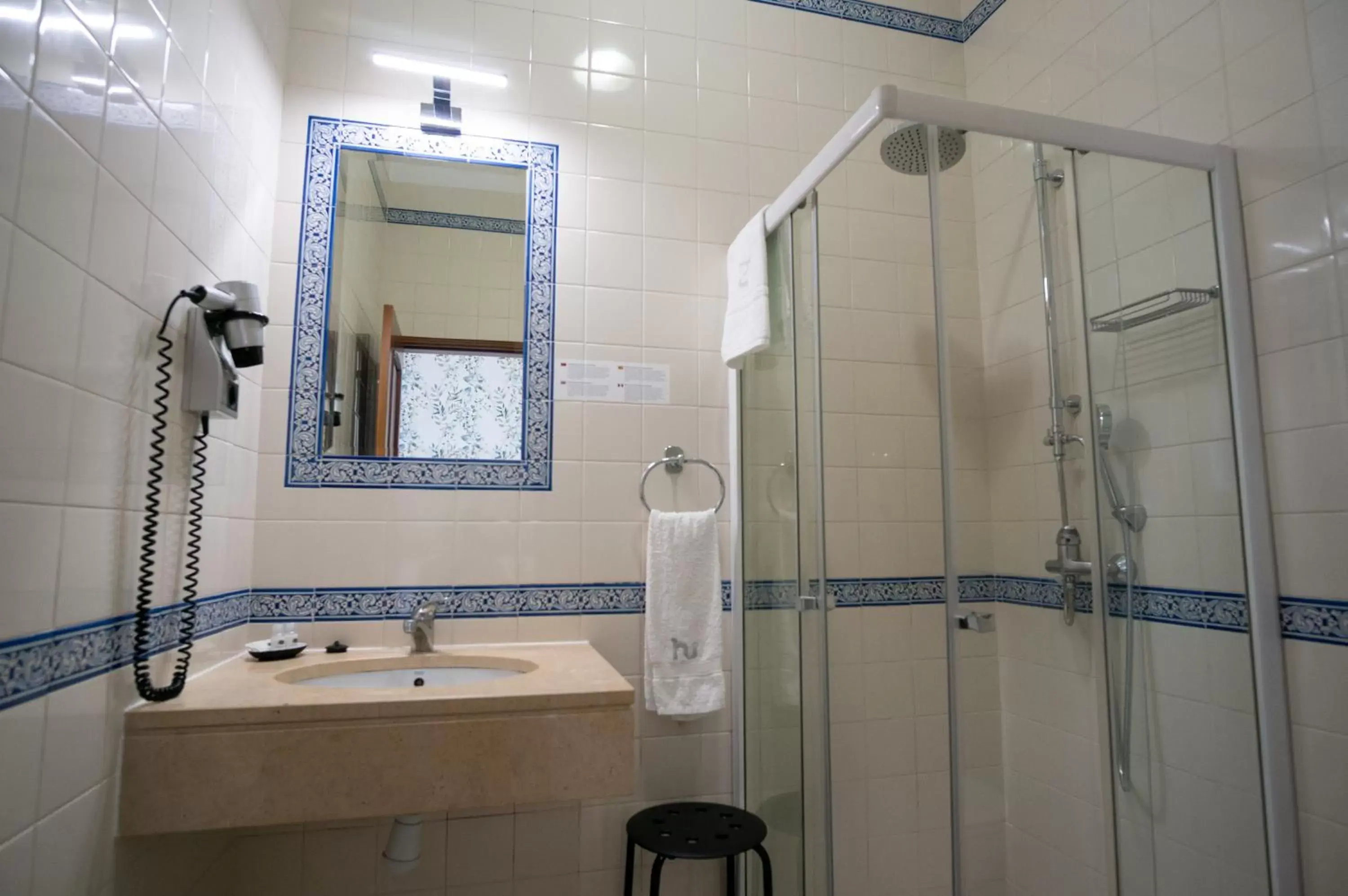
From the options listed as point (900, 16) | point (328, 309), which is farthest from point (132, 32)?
point (900, 16)

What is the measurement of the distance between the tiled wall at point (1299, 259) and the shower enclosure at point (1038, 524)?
0.13ft

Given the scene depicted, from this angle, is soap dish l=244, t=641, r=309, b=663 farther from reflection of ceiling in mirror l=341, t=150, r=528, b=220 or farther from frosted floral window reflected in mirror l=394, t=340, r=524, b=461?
reflection of ceiling in mirror l=341, t=150, r=528, b=220

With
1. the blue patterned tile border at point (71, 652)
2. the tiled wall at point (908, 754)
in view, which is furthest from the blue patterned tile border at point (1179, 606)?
the blue patterned tile border at point (71, 652)

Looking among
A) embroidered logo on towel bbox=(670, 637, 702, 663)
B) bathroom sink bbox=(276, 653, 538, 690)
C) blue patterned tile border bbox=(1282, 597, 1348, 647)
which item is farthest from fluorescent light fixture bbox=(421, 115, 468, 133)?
blue patterned tile border bbox=(1282, 597, 1348, 647)

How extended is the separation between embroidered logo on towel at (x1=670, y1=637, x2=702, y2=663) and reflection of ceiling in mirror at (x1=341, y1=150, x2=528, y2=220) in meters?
1.18

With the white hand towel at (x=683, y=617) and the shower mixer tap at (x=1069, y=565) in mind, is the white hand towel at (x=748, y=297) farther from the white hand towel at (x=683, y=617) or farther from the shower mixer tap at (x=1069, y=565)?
the shower mixer tap at (x=1069, y=565)

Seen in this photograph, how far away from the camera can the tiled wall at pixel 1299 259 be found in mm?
1317

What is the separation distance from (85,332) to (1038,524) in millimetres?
1595

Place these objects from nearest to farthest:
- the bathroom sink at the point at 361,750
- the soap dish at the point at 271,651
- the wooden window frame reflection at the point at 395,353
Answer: the bathroom sink at the point at 361,750, the soap dish at the point at 271,651, the wooden window frame reflection at the point at 395,353

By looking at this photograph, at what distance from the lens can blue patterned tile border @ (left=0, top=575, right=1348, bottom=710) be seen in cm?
96

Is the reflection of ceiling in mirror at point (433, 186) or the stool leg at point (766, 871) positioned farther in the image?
the reflection of ceiling in mirror at point (433, 186)

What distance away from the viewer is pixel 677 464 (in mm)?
1950

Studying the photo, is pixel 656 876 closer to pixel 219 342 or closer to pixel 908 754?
pixel 908 754

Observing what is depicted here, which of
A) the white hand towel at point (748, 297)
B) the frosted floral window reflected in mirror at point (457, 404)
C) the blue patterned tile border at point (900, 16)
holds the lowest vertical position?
the frosted floral window reflected in mirror at point (457, 404)
